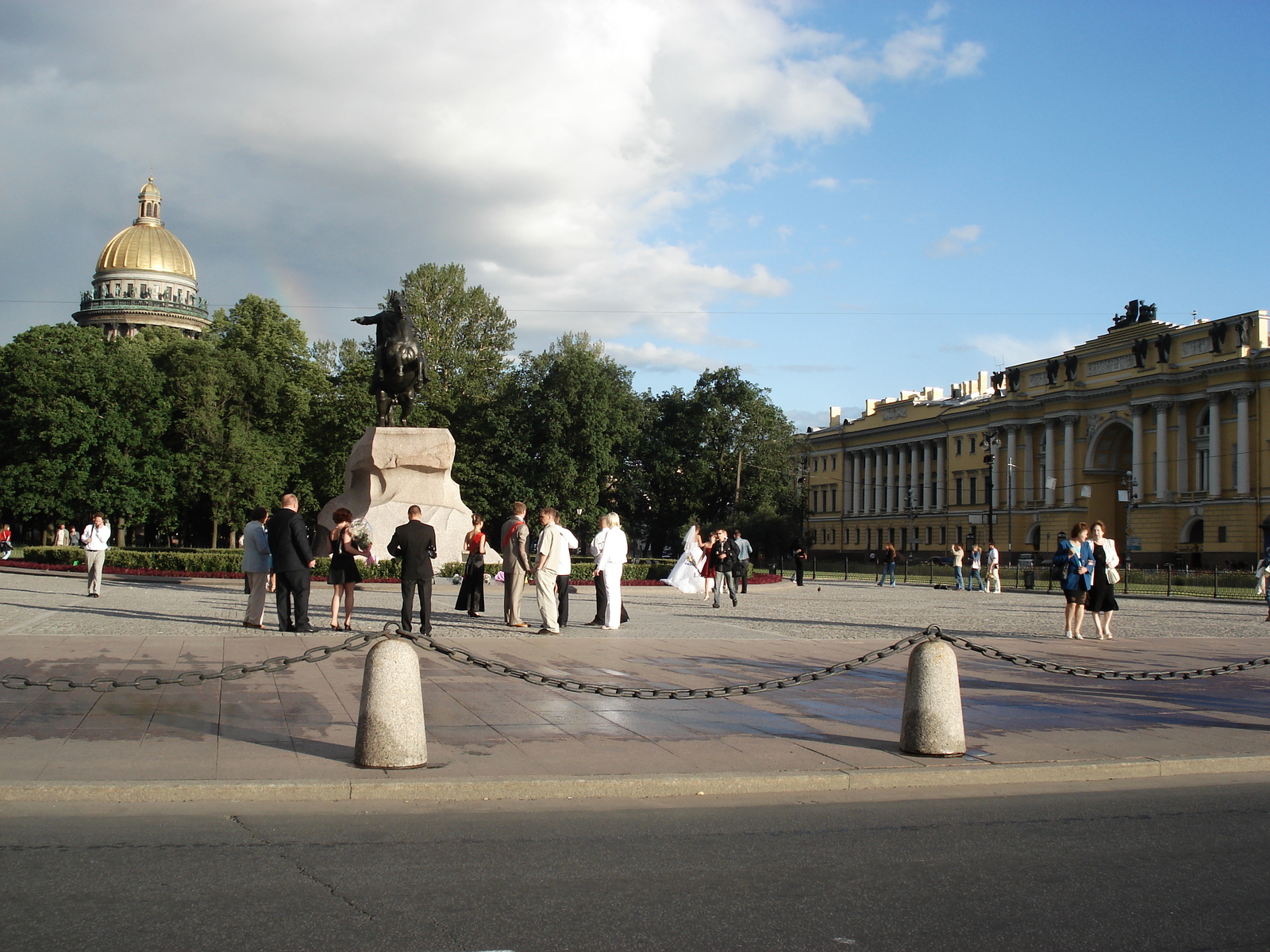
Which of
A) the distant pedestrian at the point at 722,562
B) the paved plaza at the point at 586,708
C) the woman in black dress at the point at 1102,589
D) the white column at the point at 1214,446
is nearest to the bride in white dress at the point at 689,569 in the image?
the distant pedestrian at the point at 722,562

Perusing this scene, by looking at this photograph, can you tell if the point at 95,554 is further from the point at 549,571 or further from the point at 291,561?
the point at 549,571

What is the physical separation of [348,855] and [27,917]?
1488 mm

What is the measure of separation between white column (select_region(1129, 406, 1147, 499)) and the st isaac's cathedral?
83421 mm

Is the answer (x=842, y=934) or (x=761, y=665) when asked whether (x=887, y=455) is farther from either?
(x=842, y=934)

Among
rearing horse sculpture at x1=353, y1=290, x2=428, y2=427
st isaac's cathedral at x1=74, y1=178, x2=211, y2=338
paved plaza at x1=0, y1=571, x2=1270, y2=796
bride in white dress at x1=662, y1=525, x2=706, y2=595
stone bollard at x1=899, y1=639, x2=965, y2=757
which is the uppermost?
st isaac's cathedral at x1=74, y1=178, x2=211, y2=338

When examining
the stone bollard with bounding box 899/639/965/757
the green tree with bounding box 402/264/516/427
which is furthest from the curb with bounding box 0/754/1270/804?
the green tree with bounding box 402/264/516/427

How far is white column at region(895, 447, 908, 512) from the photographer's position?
11738 cm

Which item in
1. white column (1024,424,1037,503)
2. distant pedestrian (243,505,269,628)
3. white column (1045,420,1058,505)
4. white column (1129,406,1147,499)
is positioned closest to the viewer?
distant pedestrian (243,505,269,628)

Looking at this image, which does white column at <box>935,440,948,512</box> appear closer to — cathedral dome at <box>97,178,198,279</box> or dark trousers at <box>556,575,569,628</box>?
cathedral dome at <box>97,178,198,279</box>

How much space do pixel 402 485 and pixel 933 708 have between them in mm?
20405

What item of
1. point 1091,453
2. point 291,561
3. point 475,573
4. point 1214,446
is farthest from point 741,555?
point 1091,453

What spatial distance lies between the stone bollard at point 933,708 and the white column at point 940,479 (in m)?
106

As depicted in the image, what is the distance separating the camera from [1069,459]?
9531 cm

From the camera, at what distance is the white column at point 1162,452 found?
84.6 m
